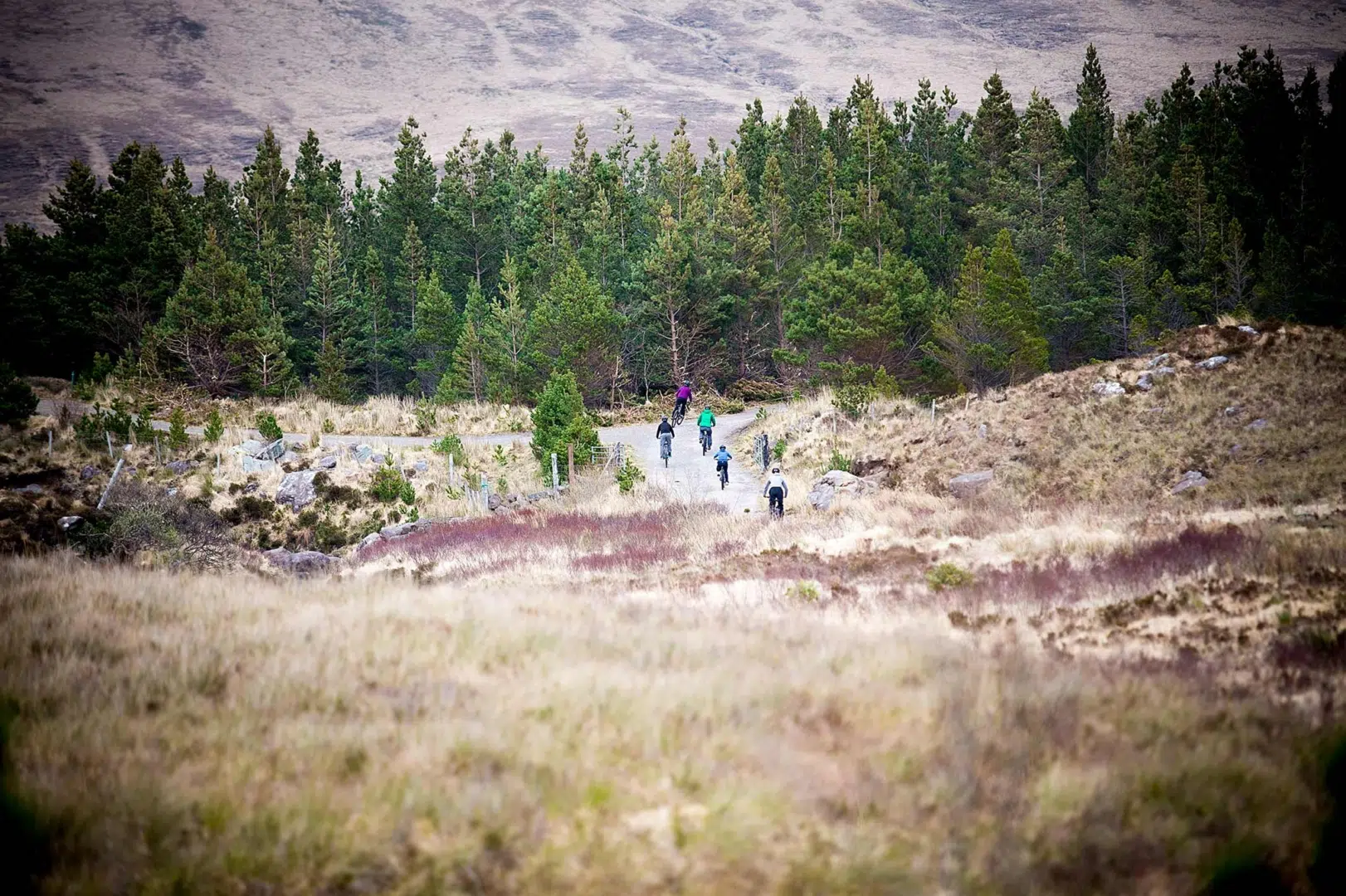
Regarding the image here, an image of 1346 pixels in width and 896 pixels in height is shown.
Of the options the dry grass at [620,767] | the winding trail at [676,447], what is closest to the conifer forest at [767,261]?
the winding trail at [676,447]

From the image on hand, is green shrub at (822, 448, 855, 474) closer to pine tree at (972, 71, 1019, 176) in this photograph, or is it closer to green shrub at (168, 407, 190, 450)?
green shrub at (168, 407, 190, 450)

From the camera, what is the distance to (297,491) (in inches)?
1060

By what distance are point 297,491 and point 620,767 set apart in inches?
998

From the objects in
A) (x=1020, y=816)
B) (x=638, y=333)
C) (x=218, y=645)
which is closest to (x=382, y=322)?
(x=638, y=333)

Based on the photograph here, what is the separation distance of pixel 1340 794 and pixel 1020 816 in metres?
Answer: 1.87

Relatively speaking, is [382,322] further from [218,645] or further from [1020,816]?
[1020,816]

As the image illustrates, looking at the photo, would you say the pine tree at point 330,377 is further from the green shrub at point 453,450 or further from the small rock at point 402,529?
the small rock at point 402,529

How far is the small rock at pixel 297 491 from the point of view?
87.2ft

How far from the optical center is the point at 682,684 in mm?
5621

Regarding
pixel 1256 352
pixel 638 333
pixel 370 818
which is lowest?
pixel 370 818

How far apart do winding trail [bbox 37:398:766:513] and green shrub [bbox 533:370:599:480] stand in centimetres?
248

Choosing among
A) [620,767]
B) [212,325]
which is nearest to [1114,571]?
[620,767]

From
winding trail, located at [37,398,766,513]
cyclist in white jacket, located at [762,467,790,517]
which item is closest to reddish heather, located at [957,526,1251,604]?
cyclist in white jacket, located at [762,467,790,517]

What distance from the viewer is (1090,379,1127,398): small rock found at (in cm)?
2158
